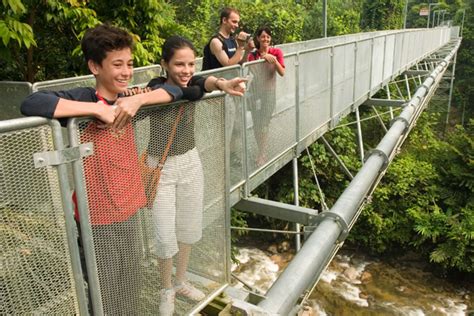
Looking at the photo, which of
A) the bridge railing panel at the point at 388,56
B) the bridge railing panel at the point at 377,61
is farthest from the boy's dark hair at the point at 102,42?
the bridge railing panel at the point at 388,56

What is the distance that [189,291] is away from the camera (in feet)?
6.80

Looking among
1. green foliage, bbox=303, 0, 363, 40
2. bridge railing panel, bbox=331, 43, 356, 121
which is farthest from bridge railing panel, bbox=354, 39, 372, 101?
green foliage, bbox=303, 0, 363, 40

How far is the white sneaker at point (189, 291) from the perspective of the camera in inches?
80.4

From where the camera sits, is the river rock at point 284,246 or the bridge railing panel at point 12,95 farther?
the river rock at point 284,246

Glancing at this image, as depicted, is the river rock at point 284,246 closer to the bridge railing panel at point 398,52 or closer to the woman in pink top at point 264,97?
the bridge railing panel at point 398,52

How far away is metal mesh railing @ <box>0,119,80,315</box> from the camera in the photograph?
4.16ft

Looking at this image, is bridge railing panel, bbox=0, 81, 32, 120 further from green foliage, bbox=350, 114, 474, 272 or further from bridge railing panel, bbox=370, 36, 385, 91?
green foliage, bbox=350, 114, 474, 272

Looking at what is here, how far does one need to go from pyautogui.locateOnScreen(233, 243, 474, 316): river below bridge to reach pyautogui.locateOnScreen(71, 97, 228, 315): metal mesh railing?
308 inches

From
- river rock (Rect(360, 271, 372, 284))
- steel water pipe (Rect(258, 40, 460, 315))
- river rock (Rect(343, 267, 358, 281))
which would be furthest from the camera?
river rock (Rect(343, 267, 358, 281))

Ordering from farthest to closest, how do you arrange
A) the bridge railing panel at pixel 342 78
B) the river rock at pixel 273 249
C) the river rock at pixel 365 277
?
the river rock at pixel 273 249, the river rock at pixel 365 277, the bridge railing panel at pixel 342 78

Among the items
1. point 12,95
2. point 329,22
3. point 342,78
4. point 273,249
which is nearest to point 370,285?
point 273,249

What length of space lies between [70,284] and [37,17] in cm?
401

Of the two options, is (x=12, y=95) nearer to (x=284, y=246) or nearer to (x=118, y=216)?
(x=118, y=216)

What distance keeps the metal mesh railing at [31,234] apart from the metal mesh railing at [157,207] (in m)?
0.13
